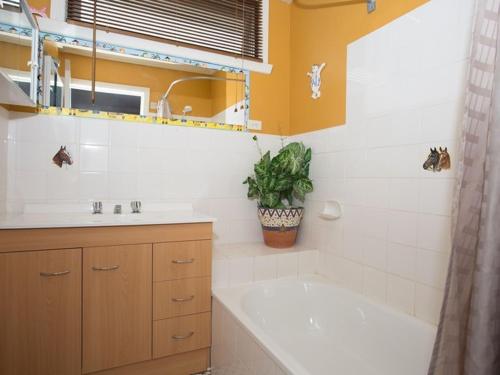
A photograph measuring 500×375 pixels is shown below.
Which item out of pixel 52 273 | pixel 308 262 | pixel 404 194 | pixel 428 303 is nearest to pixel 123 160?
pixel 52 273

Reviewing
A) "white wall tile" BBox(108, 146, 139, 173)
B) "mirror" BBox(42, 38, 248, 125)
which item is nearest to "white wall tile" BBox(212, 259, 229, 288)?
"white wall tile" BBox(108, 146, 139, 173)

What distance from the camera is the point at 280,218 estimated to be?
2.15 m

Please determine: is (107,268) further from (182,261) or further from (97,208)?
(97,208)

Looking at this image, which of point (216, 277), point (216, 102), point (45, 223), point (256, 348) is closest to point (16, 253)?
point (45, 223)

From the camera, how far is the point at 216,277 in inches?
72.7

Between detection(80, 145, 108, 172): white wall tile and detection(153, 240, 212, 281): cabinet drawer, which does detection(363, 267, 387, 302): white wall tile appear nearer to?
detection(153, 240, 212, 281): cabinet drawer

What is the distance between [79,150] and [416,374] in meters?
2.13

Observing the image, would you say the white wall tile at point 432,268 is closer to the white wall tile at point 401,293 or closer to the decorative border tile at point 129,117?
the white wall tile at point 401,293

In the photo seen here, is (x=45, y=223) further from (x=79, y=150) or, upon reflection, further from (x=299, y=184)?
(x=299, y=184)

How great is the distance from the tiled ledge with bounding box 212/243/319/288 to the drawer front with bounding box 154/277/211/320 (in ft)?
0.46

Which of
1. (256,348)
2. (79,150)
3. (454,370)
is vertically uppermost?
(79,150)

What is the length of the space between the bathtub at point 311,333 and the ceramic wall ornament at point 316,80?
4.27ft

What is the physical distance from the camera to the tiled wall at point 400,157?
135 cm

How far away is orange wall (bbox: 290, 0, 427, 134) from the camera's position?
1.75 meters
